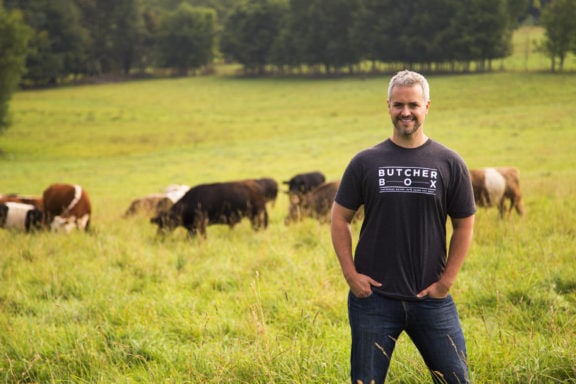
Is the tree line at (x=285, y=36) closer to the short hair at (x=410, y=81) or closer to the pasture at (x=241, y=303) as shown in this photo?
the pasture at (x=241, y=303)

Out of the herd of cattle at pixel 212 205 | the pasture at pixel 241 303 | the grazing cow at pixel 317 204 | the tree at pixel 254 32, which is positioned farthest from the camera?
the tree at pixel 254 32

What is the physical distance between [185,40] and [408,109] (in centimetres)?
8694

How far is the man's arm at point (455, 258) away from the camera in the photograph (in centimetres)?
291

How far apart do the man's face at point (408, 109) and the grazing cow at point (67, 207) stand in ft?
29.8

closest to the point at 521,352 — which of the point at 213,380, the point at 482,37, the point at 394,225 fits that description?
the point at 394,225

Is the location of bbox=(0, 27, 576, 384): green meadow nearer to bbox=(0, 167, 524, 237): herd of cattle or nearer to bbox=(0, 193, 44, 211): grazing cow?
bbox=(0, 167, 524, 237): herd of cattle

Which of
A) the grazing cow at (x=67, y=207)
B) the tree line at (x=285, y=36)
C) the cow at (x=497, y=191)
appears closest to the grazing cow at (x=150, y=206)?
the grazing cow at (x=67, y=207)

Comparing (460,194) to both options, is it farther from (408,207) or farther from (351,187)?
(351,187)

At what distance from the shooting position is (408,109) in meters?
2.96

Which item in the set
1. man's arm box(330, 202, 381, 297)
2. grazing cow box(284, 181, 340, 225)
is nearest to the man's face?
man's arm box(330, 202, 381, 297)

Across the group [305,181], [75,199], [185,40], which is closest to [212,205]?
[75,199]

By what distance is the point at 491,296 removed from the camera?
518 centimetres

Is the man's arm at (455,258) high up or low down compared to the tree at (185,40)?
down

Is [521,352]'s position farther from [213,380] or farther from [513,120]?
[513,120]
